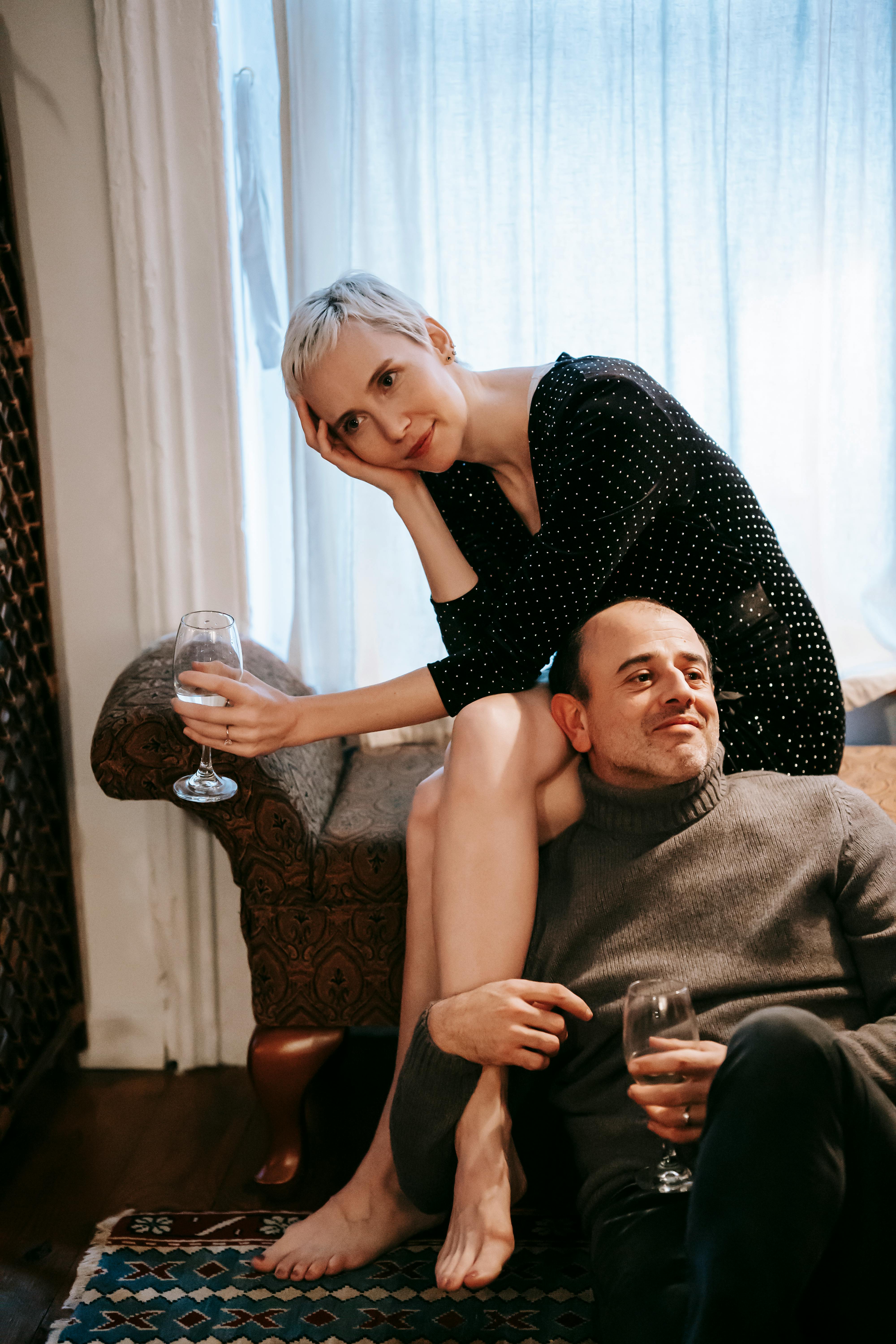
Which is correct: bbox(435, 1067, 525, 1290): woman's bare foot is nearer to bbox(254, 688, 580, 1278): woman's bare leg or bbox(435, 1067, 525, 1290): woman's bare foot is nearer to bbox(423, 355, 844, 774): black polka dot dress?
bbox(254, 688, 580, 1278): woman's bare leg

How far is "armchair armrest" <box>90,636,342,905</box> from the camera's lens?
1680 millimetres

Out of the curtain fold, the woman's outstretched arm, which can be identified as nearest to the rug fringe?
the curtain fold

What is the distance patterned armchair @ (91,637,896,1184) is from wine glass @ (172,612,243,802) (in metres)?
0.16

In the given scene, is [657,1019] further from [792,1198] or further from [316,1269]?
[316,1269]

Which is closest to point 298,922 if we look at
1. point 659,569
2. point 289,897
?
point 289,897

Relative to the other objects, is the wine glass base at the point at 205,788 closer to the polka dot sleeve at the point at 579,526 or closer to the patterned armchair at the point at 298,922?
the patterned armchair at the point at 298,922

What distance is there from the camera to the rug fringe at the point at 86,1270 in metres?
1.41

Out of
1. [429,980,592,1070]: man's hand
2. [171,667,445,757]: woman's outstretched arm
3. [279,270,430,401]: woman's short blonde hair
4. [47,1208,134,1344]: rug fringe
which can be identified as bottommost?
[47,1208,134,1344]: rug fringe

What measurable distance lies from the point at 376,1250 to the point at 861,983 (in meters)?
0.76

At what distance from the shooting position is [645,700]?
4.56 ft

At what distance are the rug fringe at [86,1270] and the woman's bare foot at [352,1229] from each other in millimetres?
238

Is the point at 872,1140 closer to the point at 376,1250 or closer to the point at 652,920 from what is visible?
the point at 652,920

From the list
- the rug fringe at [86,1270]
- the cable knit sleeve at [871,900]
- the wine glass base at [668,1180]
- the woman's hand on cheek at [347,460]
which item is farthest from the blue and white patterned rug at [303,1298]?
the woman's hand on cheek at [347,460]

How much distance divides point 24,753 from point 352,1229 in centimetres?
106
